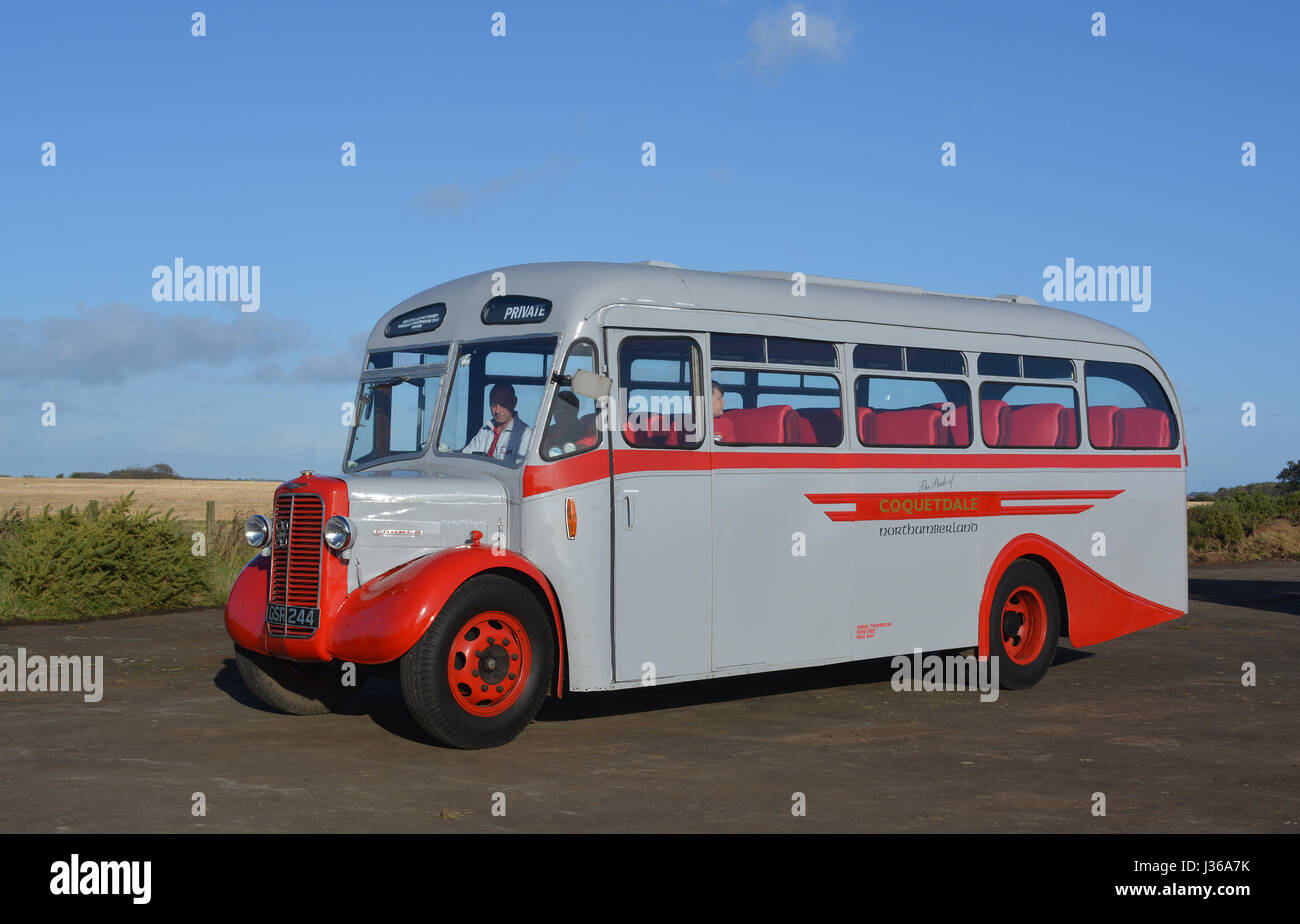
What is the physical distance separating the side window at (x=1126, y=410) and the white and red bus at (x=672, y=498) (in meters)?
0.13

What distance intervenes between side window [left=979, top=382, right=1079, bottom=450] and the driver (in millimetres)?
4576

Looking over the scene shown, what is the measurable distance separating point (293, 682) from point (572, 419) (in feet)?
9.49

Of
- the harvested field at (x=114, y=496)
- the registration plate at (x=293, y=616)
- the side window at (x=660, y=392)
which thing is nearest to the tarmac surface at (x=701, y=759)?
the registration plate at (x=293, y=616)

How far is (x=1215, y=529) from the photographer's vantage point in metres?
32.2

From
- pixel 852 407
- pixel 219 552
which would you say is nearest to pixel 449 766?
pixel 852 407

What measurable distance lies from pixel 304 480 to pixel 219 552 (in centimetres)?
1450

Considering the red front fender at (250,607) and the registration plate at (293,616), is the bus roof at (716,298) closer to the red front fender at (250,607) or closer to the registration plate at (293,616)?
the red front fender at (250,607)

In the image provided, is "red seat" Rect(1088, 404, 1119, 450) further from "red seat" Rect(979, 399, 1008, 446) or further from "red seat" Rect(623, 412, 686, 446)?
"red seat" Rect(623, 412, 686, 446)

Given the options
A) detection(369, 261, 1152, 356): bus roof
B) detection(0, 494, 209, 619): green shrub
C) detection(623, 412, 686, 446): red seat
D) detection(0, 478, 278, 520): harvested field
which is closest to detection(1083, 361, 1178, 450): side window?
detection(369, 261, 1152, 356): bus roof

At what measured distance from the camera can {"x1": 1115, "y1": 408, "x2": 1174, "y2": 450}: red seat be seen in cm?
1400

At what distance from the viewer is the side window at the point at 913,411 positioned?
38.8 ft
